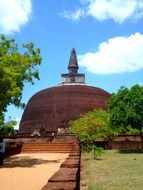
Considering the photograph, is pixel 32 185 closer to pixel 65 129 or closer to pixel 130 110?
pixel 130 110

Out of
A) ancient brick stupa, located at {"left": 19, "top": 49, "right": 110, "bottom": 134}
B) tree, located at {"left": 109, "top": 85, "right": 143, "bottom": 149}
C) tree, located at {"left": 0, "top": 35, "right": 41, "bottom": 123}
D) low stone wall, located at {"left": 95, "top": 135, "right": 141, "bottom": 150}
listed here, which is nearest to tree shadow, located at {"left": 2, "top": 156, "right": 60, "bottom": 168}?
tree, located at {"left": 0, "top": 35, "right": 41, "bottom": 123}

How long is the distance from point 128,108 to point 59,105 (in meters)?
35.5

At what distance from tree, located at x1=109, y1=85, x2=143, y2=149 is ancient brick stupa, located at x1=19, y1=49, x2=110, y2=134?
29253 mm

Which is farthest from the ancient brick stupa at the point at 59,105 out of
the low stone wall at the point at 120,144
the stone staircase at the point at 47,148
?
the stone staircase at the point at 47,148

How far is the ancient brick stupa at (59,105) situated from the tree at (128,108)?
2925cm

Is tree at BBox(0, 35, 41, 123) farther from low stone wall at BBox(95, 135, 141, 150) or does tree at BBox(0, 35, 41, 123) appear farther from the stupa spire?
the stupa spire

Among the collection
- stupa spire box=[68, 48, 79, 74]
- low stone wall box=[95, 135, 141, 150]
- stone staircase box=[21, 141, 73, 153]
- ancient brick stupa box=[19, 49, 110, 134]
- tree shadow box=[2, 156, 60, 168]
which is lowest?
tree shadow box=[2, 156, 60, 168]

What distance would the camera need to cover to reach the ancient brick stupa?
211 feet

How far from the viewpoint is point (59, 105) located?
218 ft

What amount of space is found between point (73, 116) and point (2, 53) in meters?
44.6

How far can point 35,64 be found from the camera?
68.3 ft

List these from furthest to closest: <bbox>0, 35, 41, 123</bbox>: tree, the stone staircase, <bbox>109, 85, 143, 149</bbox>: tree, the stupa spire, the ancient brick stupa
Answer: the stupa spire < the ancient brick stupa < the stone staircase < <bbox>109, 85, 143, 149</bbox>: tree < <bbox>0, 35, 41, 123</bbox>: tree

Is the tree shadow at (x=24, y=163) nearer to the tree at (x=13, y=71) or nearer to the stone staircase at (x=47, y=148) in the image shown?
the tree at (x=13, y=71)

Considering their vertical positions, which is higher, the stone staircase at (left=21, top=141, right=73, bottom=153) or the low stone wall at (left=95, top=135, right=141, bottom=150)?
the low stone wall at (left=95, top=135, right=141, bottom=150)
